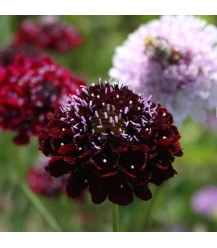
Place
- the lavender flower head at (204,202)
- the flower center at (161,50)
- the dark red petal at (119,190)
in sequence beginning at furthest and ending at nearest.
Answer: the lavender flower head at (204,202) < the flower center at (161,50) < the dark red petal at (119,190)

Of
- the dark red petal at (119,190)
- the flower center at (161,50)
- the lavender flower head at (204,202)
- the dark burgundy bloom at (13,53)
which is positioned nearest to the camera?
the dark red petal at (119,190)

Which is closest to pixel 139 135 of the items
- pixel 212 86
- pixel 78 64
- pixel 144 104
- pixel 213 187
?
pixel 144 104

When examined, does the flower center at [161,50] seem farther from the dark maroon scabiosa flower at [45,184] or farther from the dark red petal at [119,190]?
→ the dark maroon scabiosa flower at [45,184]

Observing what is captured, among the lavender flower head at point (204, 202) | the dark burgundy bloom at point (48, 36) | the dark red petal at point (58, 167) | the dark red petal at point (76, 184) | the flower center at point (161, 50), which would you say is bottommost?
the lavender flower head at point (204, 202)

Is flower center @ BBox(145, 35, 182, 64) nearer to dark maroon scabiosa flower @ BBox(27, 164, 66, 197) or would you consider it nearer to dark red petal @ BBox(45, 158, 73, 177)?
dark red petal @ BBox(45, 158, 73, 177)

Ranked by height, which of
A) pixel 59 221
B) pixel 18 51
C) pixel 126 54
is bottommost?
pixel 59 221

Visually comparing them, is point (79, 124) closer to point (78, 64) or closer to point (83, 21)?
point (78, 64)

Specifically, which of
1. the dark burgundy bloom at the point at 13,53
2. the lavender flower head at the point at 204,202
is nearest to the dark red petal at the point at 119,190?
the dark burgundy bloom at the point at 13,53

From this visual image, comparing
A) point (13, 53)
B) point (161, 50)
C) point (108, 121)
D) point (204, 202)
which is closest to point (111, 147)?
point (108, 121)
